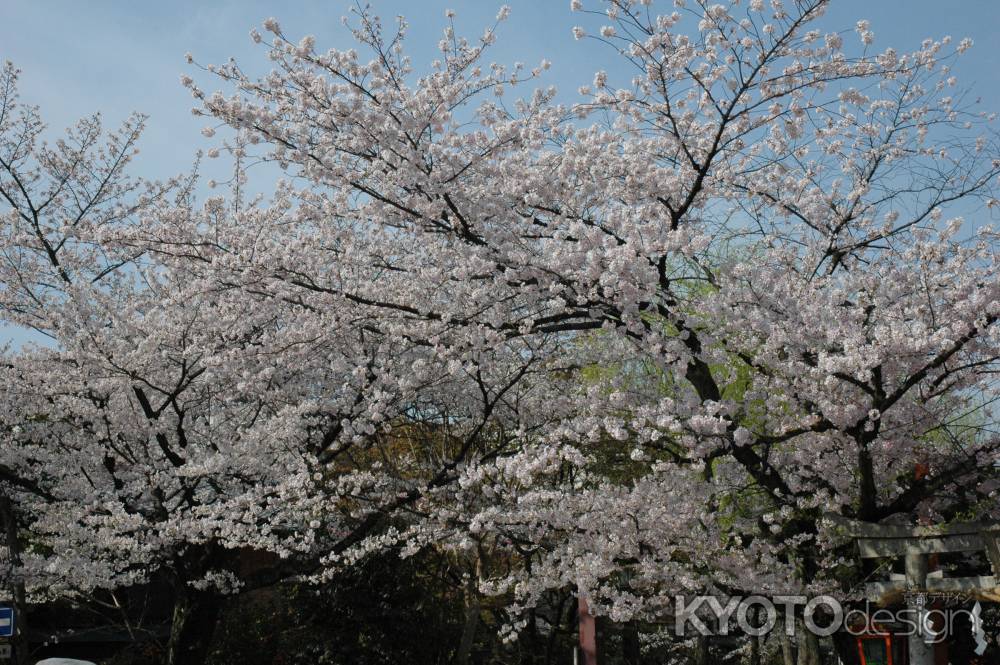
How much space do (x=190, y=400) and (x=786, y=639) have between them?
880 centimetres

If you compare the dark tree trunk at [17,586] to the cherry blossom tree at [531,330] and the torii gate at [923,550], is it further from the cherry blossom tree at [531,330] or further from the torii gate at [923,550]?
the torii gate at [923,550]

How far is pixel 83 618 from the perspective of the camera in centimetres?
1504

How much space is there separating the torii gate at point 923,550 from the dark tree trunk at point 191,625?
6.93 metres

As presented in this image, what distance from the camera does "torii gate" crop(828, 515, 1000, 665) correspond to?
19.7 feet

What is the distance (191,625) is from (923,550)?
7.76 metres

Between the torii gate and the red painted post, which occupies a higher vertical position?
the torii gate

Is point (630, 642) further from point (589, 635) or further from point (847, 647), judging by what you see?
point (847, 647)

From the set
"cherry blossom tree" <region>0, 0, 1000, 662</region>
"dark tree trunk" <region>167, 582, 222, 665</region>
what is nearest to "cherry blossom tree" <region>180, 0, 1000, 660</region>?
"cherry blossom tree" <region>0, 0, 1000, 662</region>

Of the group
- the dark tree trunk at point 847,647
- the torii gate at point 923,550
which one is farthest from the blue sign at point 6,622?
the dark tree trunk at point 847,647

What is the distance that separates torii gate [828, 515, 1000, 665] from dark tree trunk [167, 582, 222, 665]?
693cm

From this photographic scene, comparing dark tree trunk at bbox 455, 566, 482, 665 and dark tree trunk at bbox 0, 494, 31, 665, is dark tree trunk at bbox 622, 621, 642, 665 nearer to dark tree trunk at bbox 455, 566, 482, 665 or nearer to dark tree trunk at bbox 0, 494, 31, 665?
dark tree trunk at bbox 455, 566, 482, 665

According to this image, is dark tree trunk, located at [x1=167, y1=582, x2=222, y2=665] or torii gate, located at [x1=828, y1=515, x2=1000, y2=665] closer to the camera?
torii gate, located at [x1=828, y1=515, x2=1000, y2=665]

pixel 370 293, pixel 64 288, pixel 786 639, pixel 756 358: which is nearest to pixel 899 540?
A: pixel 756 358

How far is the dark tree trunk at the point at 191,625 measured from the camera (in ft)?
30.9
